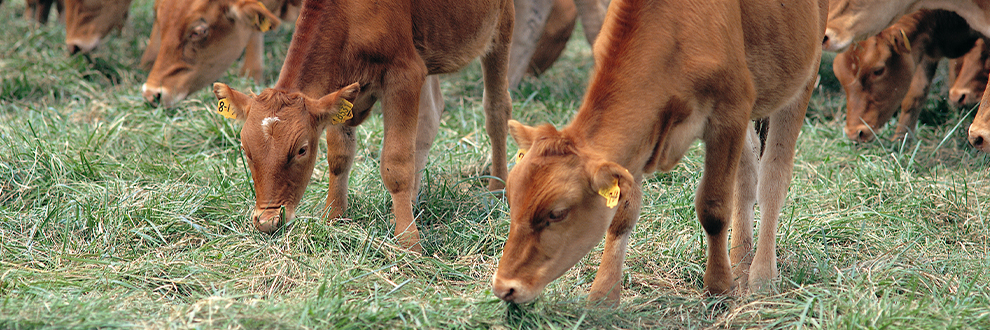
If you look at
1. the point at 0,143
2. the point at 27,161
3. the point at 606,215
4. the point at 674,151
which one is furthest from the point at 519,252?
the point at 0,143

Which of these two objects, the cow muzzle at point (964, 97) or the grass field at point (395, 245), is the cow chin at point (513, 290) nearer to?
the grass field at point (395, 245)

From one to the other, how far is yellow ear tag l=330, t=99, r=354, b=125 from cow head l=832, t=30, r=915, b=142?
14.0 feet

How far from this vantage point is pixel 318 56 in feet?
13.9

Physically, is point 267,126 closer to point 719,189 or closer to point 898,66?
point 719,189

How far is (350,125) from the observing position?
470cm

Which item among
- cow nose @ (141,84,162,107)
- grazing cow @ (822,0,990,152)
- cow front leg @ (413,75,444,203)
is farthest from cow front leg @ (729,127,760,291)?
cow nose @ (141,84,162,107)

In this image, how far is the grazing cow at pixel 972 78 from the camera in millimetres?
6586

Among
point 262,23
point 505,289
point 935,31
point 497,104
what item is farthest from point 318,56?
point 935,31

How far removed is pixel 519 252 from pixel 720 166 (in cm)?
108

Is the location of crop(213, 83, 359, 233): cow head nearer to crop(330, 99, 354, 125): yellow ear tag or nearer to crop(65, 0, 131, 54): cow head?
crop(330, 99, 354, 125): yellow ear tag

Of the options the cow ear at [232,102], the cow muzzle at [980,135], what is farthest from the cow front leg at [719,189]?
the cow ear at [232,102]

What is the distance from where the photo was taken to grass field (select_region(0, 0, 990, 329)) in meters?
3.53

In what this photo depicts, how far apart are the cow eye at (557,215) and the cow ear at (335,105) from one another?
4.47 feet

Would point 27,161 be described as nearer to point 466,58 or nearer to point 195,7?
point 195,7
